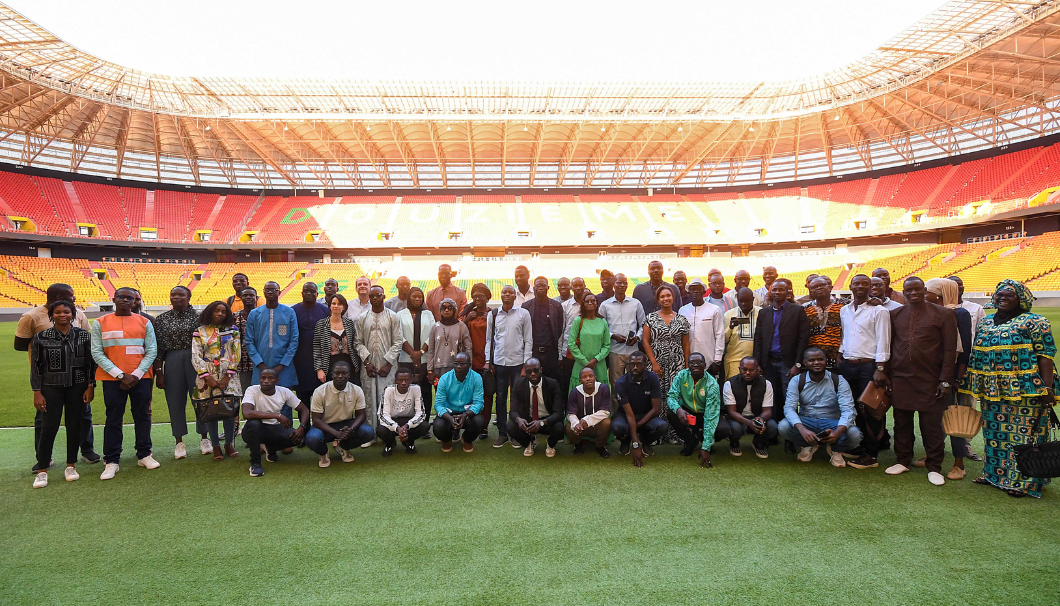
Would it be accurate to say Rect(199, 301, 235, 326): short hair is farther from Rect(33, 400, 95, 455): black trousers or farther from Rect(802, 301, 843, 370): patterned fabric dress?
Rect(802, 301, 843, 370): patterned fabric dress

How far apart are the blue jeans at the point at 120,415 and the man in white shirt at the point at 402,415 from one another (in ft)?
7.50

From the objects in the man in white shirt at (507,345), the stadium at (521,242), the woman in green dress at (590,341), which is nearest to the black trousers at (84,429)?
the stadium at (521,242)

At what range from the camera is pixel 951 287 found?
528 cm

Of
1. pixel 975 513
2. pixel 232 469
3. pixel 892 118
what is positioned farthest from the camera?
pixel 892 118

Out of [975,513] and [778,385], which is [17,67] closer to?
[778,385]

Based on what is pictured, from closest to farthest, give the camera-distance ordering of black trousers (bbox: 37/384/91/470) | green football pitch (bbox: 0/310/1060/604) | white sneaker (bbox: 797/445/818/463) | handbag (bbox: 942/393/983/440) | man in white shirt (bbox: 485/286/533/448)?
1. green football pitch (bbox: 0/310/1060/604)
2. handbag (bbox: 942/393/983/440)
3. black trousers (bbox: 37/384/91/470)
4. white sneaker (bbox: 797/445/818/463)
5. man in white shirt (bbox: 485/286/533/448)

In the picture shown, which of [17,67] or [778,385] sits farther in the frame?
[17,67]

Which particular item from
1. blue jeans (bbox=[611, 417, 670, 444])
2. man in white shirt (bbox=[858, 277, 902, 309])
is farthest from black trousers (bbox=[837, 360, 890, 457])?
blue jeans (bbox=[611, 417, 670, 444])

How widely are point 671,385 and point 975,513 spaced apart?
2.53 meters

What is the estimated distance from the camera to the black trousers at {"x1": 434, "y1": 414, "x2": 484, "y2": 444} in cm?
552

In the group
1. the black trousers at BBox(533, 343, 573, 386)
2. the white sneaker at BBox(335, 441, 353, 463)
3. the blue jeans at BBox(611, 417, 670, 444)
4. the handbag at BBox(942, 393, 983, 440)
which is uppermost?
the black trousers at BBox(533, 343, 573, 386)

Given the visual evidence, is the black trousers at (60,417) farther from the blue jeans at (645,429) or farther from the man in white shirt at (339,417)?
the blue jeans at (645,429)

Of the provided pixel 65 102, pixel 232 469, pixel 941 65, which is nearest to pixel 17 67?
pixel 65 102

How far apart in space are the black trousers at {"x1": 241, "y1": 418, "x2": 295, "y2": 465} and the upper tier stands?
29.7 metres
